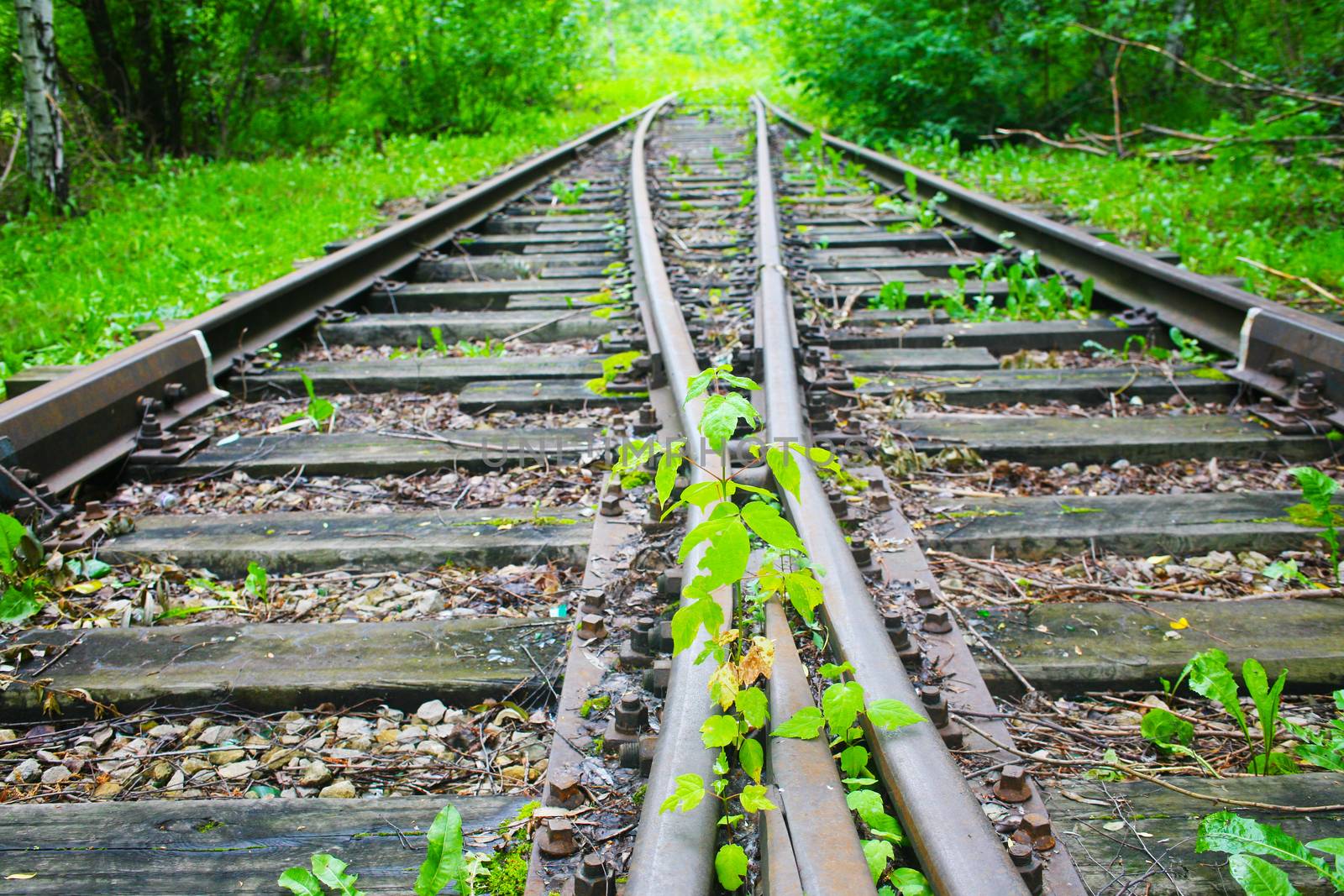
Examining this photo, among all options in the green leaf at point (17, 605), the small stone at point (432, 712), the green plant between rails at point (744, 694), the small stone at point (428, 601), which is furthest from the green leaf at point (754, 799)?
the green leaf at point (17, 605)

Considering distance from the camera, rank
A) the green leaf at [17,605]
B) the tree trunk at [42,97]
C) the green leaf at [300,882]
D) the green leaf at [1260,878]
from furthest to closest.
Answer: the tree trunk at [42,97] < the green leaf at [17,605] < the green leaf at [300,882] < the green leaf at [1260,878]

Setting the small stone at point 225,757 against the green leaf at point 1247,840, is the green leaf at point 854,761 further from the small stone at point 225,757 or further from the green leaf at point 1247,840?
the small stone at point 225,757

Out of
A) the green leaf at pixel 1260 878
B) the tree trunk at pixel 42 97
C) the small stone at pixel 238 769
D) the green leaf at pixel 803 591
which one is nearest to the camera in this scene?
the green leaf at pixel 1260 878

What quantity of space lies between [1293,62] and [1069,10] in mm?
2184

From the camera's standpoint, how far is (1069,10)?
966 centimetres

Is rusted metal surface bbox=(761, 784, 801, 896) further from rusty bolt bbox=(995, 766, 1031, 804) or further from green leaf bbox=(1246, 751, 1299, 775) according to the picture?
green leaf bbox=(1246, 751, 1299, 775)

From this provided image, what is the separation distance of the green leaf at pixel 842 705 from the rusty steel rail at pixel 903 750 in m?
0.04

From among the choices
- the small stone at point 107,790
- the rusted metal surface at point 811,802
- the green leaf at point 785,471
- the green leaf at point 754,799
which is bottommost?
the small stone at point 107,790

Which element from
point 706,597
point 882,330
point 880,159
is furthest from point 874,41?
point 706,597

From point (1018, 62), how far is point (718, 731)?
10117 mm

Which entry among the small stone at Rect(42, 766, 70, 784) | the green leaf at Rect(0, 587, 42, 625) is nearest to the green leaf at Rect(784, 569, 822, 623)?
the small stone at Rect(42, 766, 70, 784)

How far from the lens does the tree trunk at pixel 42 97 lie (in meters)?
7.04

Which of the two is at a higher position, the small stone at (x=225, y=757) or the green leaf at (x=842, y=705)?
the green leaf at (x=842, y=705)

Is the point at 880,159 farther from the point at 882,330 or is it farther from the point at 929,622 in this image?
the point at 929,622
